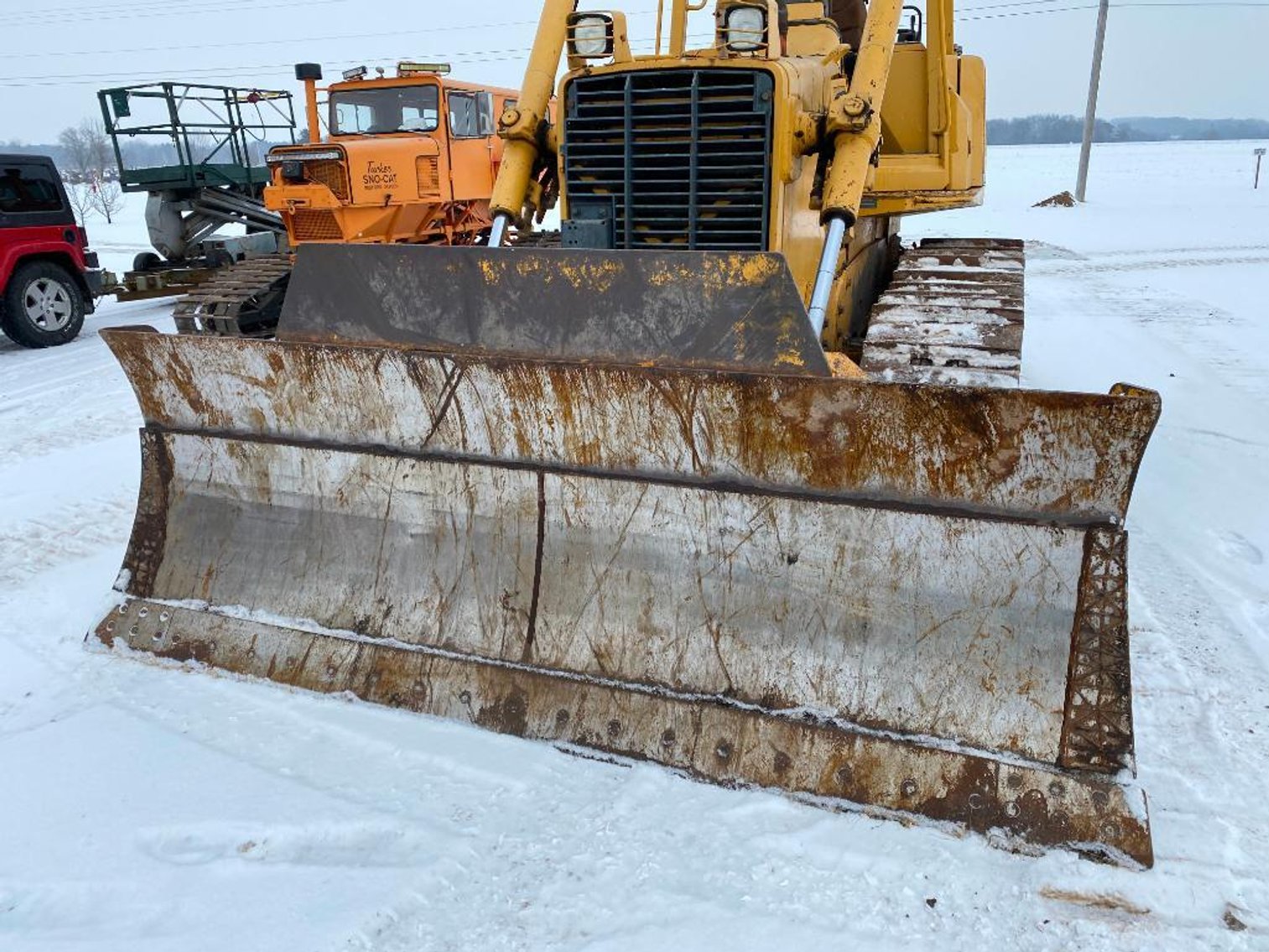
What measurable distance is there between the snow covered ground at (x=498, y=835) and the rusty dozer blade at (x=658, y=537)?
150 millimetres

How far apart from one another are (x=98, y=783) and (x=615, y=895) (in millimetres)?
1624

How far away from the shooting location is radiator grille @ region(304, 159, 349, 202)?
9.95 meters

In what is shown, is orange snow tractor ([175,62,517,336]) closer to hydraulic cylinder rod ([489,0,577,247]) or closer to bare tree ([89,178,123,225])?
hydraulic cylinder rod ([489,0,577,247])

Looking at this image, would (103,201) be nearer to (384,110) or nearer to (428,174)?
(384,110)

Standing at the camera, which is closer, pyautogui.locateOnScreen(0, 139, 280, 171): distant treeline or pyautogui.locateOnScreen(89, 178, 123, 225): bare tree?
pyautogui.locateOnScreen(0, 139, 280, 171): distant treeline

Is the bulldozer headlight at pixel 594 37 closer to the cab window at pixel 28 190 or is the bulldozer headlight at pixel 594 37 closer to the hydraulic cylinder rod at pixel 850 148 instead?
the hydraulic cylinder rod at pixel 850 148

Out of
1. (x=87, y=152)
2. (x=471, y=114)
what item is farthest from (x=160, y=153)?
(x=87, y=152)

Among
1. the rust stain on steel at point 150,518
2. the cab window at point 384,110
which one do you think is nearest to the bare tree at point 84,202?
the cab window at point 384,110

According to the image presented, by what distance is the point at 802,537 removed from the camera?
294 cm

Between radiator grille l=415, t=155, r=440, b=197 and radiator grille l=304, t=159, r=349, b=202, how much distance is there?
0.77 meters

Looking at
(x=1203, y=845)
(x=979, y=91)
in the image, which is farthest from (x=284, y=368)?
(x=979, y=91)

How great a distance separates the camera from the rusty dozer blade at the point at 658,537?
2664mm

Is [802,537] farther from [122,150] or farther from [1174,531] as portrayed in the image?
[122,150]

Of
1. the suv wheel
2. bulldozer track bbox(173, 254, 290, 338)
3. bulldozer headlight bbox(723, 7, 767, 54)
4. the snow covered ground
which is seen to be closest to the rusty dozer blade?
the snow covered ground
